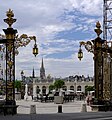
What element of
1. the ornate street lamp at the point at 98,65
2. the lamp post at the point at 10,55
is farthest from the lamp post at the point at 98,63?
the lamp post at the point at 10,55

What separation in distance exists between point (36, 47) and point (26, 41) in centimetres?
86

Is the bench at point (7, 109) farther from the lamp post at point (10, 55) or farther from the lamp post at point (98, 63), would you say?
the lamp post at point (98, 63)

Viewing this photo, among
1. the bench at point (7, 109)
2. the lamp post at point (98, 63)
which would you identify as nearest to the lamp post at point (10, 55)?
the bench at point (7, 109)

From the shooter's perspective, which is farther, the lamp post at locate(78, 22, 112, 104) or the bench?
the lamp post at locate(78, 22, 112, 104)

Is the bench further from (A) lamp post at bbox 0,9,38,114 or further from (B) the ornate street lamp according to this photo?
(B) the ornate street lamp

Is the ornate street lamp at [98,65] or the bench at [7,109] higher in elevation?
the ornate street lamp at [98,65]

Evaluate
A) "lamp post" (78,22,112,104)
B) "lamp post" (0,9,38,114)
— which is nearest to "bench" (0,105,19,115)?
"lamp post" (0,9,38,114)

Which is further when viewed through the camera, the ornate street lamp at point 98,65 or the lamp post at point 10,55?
the ornate street lamp at point 98,65

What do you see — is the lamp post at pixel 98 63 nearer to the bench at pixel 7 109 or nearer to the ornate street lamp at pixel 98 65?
the ornate street lamp at pixel 98 65

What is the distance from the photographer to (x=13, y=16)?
28.0 meters

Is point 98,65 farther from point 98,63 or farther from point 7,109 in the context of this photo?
point 7,109

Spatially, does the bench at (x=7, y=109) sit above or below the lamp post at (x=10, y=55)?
below

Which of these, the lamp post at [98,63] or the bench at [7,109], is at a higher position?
the lamp post at [98,63]

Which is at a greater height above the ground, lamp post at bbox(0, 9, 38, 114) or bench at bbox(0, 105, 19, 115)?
lamp post at bbox(0, 9, 38, 114)
